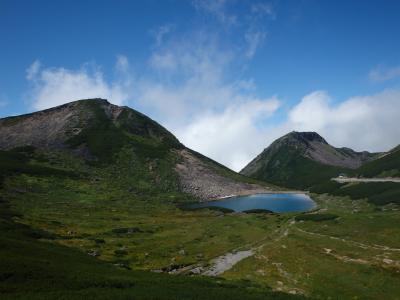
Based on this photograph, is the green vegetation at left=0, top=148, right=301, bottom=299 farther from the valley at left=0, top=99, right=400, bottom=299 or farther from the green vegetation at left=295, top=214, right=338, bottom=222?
the green vegetation at left=295, top=214, right=338, bottom=222

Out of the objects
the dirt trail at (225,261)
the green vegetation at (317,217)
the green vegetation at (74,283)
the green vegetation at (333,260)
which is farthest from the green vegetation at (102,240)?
the green vegetation at (317,217)

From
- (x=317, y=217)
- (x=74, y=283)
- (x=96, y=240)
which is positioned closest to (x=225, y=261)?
(x=96, y=240)

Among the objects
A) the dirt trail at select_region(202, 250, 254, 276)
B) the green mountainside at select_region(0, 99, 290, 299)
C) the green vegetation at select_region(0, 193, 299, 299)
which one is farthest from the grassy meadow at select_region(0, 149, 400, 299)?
the dirt trail at select_region(202, 250, 254, 276)

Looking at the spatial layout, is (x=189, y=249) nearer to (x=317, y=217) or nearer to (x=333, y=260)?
(x=333, y=260)

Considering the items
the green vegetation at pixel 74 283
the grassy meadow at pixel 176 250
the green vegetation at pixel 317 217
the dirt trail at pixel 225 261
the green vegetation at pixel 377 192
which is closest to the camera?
the green vegetation at pixel 74 283

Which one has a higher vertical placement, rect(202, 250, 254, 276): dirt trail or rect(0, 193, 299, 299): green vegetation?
rect(0, 193, 299, 299): green vegetation

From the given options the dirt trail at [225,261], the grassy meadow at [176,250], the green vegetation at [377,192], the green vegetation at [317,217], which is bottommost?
the dirt trail at [225,261]

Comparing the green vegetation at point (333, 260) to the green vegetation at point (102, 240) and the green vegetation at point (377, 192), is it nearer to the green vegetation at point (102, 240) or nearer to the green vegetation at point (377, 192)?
the green vegetation at point (102, 240)

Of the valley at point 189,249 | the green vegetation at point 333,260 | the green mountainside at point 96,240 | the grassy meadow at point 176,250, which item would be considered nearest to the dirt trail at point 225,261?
the valley at point 189,249

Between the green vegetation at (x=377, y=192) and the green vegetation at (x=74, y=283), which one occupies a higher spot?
the green vegetation at (x=377, y=192)

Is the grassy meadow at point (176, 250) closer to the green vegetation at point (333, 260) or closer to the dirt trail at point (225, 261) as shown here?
the green vegetation at point (333, 260)

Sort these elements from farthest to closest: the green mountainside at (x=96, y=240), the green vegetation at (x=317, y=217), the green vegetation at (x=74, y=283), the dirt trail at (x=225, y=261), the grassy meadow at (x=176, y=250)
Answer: the green vegetation at (x=317, y=217) → the dirt trail at (x=225, y=261) → the grassy meadow at (x=176, y=250) → the green mountainside at (x=96, y=240) → the green vegetation at (x=74, y=283)

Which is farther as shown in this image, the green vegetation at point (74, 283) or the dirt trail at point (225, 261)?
the dirt trail at point (225, 261)

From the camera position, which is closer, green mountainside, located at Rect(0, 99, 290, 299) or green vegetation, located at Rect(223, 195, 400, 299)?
green mountainside, located at Rect(0, 99, 290, 299)
